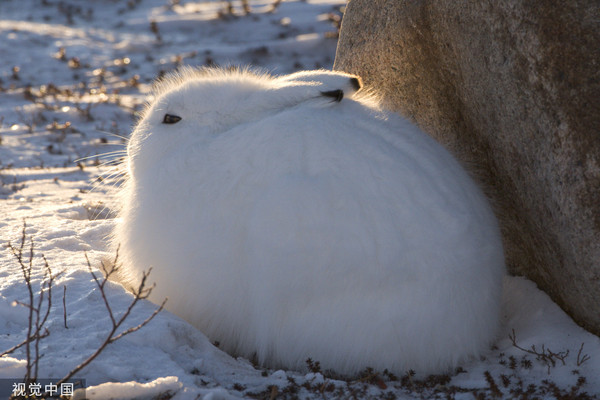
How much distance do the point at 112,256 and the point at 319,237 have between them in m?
1.60

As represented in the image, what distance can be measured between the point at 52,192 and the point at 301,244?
3233mm

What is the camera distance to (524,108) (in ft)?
9.07

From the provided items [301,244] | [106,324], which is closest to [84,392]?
[106,324]

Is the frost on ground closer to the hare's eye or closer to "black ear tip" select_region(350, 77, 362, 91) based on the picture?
the hare's eye

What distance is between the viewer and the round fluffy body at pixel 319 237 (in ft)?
8.54

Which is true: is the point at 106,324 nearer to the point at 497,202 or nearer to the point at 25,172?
the point at 497,202

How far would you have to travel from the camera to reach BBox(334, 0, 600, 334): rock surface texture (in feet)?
8.48

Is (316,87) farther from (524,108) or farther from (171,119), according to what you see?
(524,108)

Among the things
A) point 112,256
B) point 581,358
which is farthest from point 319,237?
point 112,256

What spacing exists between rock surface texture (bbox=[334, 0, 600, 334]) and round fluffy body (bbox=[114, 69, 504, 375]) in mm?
269

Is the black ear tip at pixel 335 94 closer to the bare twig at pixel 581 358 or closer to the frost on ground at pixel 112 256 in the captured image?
the frost on ground at pixel 112 256

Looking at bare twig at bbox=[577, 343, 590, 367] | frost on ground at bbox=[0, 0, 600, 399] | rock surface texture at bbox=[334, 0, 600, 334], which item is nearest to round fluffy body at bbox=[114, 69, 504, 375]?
frost on ground at bbox=[0, 0, 600, 399]

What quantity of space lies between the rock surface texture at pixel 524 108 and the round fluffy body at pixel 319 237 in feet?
0.88

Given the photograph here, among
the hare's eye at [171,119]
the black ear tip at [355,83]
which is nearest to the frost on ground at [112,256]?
the hare's eye at [171,119]
